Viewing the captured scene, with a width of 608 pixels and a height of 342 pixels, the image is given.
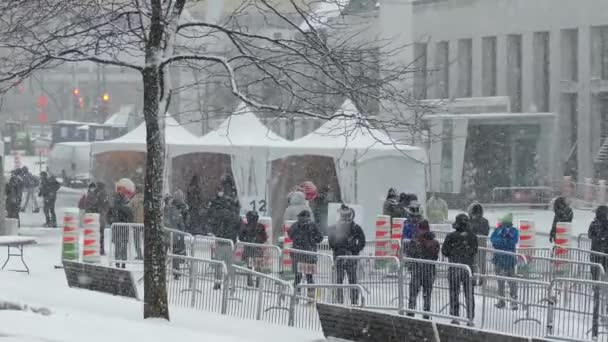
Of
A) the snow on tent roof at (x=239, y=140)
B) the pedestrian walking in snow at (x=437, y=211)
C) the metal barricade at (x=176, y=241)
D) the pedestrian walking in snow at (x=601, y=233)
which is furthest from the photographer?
the snow on tent roof at (x=239, y=140)

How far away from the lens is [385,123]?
15.2 meters

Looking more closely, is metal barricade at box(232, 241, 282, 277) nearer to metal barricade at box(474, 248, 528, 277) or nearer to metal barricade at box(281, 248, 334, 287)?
metal barricade at box(281, 248, 334, 287)

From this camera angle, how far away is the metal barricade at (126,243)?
69.0 ft

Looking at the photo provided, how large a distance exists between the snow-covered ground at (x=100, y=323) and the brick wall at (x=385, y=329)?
1.64ft

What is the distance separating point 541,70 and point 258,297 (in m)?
37.6

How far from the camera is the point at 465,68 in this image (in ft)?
183

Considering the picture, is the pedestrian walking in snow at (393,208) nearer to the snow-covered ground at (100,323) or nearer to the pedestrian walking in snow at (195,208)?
the pedestrian walking in snow at (195,208)

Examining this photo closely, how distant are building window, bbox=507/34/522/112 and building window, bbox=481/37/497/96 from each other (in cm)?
108

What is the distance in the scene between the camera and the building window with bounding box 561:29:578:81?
49.8 meters

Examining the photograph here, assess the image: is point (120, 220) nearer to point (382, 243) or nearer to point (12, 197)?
point (382, 243)

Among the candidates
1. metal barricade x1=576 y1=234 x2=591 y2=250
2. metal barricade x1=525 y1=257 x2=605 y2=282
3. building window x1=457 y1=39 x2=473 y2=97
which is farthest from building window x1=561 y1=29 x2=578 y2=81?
metal barricade x1=525 y1=257 x2=605 y2=282

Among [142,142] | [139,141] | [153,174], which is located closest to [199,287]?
[153,174]

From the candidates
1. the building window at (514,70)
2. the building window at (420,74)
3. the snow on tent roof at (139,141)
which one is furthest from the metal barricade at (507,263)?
the building window at (514,70)

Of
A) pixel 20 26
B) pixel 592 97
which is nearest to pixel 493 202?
pixel 592 97
